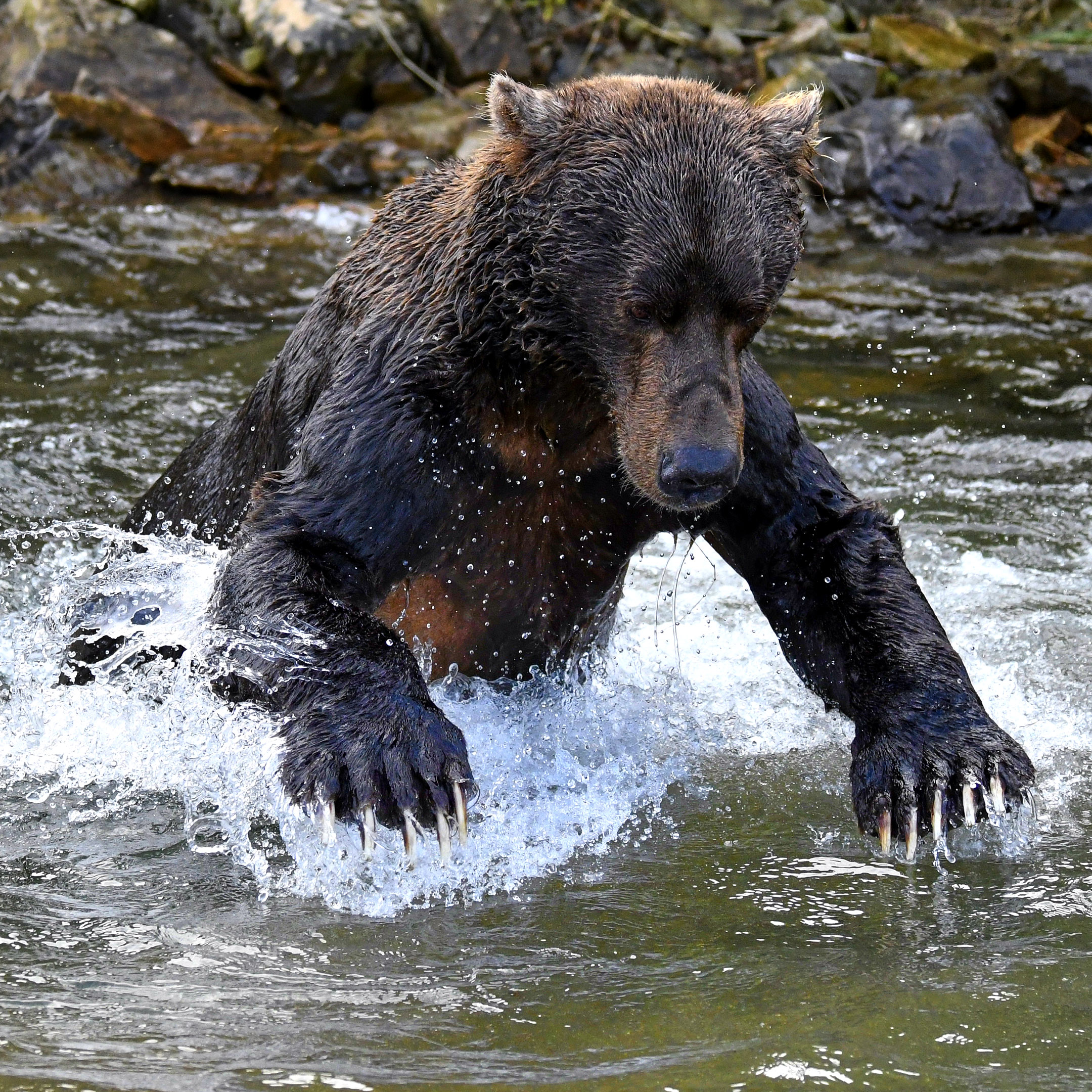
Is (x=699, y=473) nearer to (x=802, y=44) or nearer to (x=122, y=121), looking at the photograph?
(x=122, y=121)

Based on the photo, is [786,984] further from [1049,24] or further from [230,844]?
[1049,24]

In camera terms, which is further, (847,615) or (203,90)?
(203,90)

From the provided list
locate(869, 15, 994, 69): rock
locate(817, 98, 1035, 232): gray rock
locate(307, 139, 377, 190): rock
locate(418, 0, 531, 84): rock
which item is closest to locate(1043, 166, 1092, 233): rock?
locate(817, 98, 1035, 232): gray rock

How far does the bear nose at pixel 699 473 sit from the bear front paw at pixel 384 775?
751 millimetres

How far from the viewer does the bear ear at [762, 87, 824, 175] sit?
411 cm

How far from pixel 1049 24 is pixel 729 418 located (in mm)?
12177

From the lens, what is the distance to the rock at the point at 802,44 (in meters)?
13.4

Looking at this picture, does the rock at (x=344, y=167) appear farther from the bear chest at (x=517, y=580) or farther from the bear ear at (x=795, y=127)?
the bear ear at (x=795, y=127)

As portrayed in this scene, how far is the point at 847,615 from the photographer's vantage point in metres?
4.41

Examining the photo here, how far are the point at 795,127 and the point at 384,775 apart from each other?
1.92 meters

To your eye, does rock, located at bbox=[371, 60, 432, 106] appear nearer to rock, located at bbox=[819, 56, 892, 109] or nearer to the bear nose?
rock, located at bbox=[819, 56, 892, 109]

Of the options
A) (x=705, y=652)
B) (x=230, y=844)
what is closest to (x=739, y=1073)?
(x=230, y=844)

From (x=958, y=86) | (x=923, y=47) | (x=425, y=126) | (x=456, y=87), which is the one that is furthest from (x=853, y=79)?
(x=425, y=126)

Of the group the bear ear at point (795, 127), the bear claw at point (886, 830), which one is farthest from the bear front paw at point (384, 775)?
the bear ear at point (795, 127)
